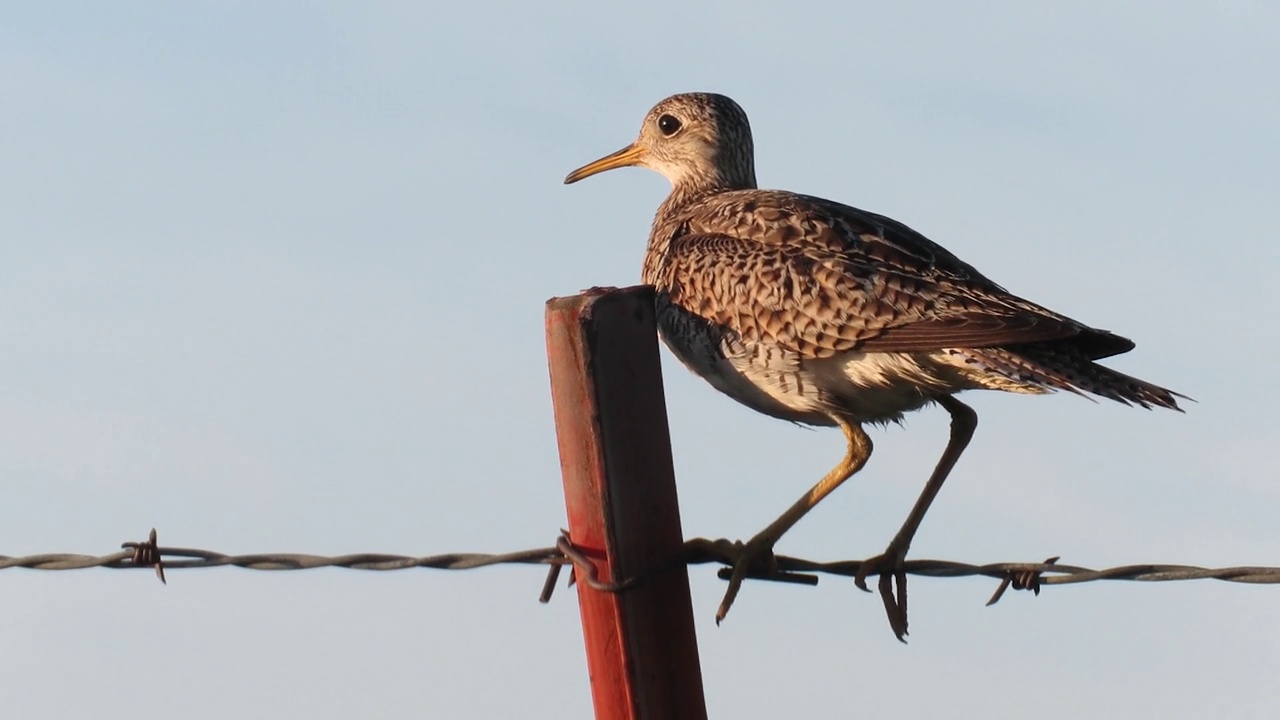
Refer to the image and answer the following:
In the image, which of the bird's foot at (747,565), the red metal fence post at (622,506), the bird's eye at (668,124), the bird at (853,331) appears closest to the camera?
the red metal fence post at (622,506)

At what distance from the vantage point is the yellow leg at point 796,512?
6.06 m

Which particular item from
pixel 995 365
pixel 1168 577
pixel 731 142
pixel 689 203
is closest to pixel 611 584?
pixel 1168 577

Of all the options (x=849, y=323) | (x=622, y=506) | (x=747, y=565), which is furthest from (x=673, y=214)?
(x=622, y=506)

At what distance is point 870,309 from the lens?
24.6 feet

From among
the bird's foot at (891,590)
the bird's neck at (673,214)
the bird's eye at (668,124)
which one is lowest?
the bird's foot at (891,590)

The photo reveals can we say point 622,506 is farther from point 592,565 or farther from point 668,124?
point 668,124

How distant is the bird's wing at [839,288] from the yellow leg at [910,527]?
82cm

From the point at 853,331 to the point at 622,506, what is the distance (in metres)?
2.53

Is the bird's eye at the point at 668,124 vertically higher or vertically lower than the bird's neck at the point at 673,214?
higher

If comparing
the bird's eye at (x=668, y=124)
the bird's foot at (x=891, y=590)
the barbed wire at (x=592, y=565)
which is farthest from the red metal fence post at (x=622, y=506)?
the bird's eye at (x=668, y=124)

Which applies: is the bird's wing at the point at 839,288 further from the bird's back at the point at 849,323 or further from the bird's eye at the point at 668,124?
the bird's eye at the point at 668,124

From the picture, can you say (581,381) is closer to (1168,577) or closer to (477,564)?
(477,564)

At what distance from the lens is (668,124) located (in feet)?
37.5

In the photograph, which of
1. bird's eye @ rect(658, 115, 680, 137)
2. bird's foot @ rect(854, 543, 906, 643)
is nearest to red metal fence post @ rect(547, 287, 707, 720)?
bird's foot @ rect(854, 543, 906, 643)
